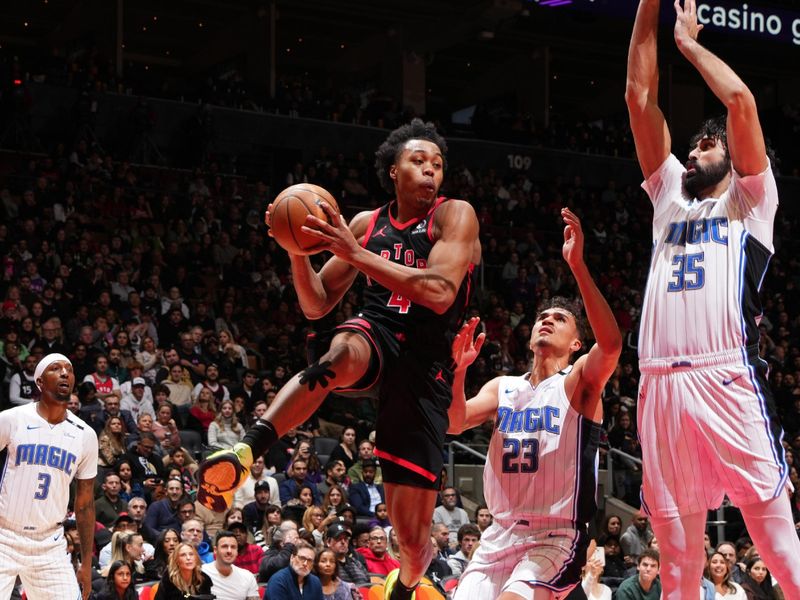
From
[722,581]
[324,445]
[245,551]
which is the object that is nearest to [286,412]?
[245,551]

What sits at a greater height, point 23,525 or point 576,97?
point 576,97

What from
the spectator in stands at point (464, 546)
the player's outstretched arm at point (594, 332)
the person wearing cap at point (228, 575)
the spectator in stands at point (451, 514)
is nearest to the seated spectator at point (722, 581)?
the spectator in stands at point (464, 546)

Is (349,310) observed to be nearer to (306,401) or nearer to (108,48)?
(108,48)

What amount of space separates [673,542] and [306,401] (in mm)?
1608

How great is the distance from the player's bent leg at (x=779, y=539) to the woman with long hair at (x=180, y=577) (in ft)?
20.5

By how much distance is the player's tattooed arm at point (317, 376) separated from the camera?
479cm

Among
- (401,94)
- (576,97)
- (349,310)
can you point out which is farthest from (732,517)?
(576,97)

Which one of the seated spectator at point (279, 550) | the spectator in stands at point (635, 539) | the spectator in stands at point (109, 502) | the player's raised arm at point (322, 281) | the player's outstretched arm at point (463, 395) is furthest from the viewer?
the spectator in stands at point (635, 539)

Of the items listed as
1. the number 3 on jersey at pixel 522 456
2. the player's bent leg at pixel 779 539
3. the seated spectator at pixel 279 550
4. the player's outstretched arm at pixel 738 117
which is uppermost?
the player's outstretched arm at pixel 738 117

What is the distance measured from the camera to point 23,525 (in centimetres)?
793

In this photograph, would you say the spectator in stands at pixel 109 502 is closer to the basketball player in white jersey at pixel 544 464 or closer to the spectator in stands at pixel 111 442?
the spectator in stands at pixel 111 442

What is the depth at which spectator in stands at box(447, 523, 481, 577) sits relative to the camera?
11.7m

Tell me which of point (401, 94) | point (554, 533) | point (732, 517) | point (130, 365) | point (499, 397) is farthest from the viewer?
point (401, 94)

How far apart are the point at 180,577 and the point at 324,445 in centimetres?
488
